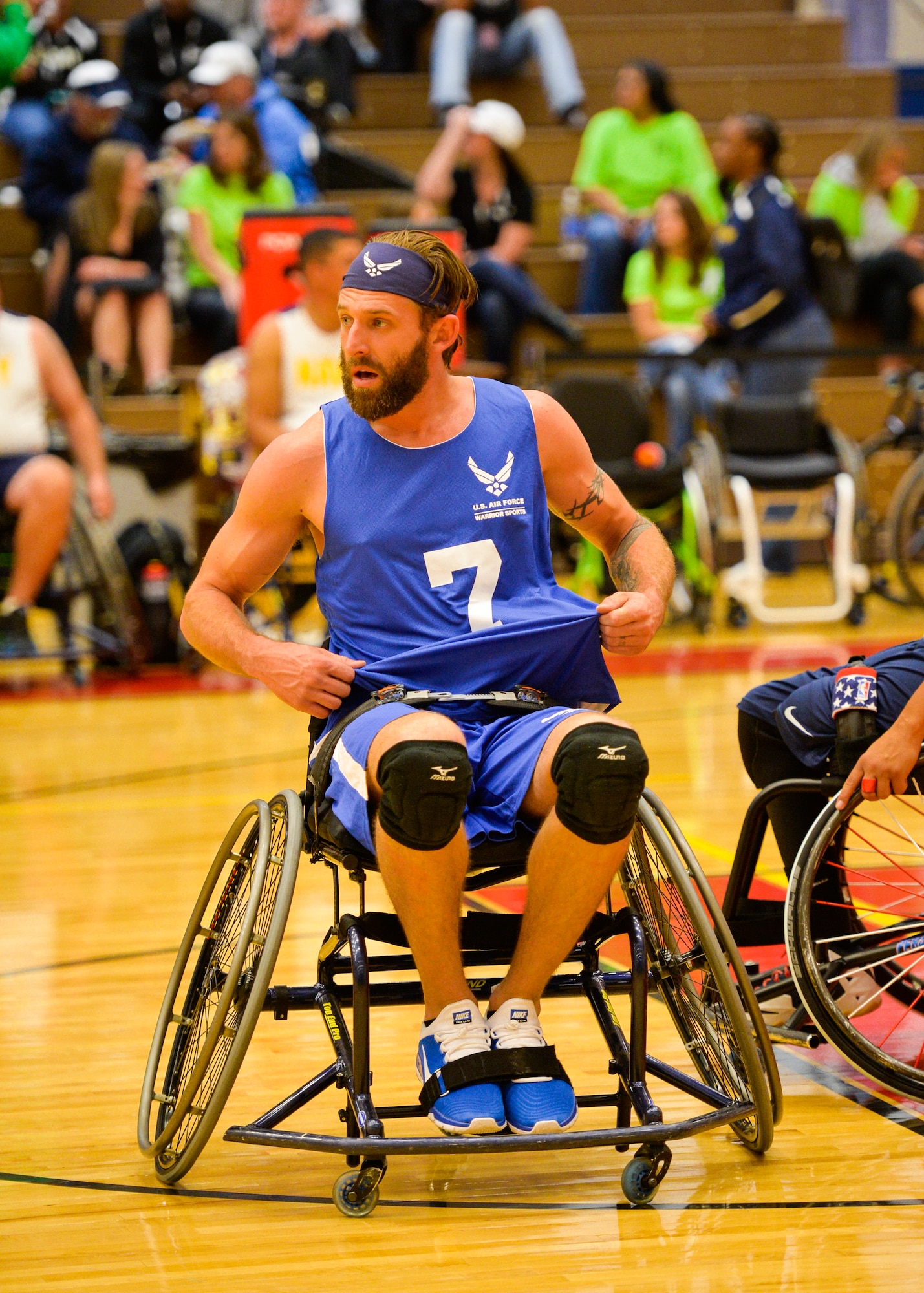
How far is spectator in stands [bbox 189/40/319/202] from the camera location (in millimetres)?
8445

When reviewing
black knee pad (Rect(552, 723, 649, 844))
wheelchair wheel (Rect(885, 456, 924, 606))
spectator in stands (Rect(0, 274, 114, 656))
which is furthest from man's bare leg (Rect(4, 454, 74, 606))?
black knee pad (Rect(552, 723, 649, 844))

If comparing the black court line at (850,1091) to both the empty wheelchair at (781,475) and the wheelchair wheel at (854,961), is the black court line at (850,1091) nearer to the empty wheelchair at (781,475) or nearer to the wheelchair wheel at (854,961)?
the wheelchair wheel at (854,961)

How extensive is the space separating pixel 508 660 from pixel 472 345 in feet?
21.4

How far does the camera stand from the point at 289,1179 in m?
2.27

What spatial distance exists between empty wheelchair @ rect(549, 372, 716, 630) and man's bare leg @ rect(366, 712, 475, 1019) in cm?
492

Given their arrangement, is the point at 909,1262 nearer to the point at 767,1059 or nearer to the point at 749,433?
the point at 767,1059

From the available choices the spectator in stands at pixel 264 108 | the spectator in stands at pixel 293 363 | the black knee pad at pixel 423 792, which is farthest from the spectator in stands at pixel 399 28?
the black knee pad at pixel 423 792

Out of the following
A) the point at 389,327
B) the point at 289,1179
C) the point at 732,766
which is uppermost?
the point at 389,327

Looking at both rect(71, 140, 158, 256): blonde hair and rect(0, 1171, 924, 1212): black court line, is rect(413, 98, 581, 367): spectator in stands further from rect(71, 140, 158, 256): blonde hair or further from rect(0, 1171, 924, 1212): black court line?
rect(0, 1171, 924, 1212): black court line

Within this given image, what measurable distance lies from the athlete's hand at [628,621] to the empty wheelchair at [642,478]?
4.68 m

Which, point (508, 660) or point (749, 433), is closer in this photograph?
point (508, 660)

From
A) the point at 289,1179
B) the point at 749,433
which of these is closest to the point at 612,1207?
the point at 289,1179

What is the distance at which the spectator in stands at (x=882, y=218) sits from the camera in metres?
8.73

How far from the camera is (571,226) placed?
9.59 metres
